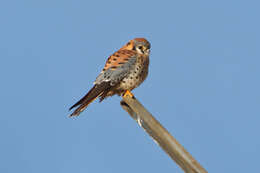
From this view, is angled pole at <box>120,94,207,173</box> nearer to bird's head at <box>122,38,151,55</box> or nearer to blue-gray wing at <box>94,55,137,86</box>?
blue-gray wing at <box>94,55,137,86</box>

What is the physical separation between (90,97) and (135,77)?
676mm

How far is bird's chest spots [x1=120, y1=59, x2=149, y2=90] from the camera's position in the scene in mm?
4637

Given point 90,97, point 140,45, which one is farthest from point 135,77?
point 90,97

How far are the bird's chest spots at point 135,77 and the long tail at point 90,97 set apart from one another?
0.75 feet

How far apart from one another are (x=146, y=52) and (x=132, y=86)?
44 cm

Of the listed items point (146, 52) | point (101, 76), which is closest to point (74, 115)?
point (101, 76)

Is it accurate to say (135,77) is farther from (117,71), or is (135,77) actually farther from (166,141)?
(166,141)

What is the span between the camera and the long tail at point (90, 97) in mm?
4073

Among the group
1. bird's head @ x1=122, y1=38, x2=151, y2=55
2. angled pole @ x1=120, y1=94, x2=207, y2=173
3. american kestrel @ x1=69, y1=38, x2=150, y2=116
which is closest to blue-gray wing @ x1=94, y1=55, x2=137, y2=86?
american kestrel @ x1=69, y1=38, x2=150, y2=116

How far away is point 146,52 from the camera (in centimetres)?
492

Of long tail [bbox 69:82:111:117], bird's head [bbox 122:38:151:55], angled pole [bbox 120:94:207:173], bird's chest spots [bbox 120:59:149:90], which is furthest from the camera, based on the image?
bird's head [bbox 122:38:151:55]

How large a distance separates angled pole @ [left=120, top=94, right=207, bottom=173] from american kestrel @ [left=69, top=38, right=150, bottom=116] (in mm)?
1368

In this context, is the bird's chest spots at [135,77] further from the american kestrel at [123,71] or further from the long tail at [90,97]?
the long tail at [90,97]

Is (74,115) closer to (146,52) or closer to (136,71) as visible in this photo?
(136,71)
